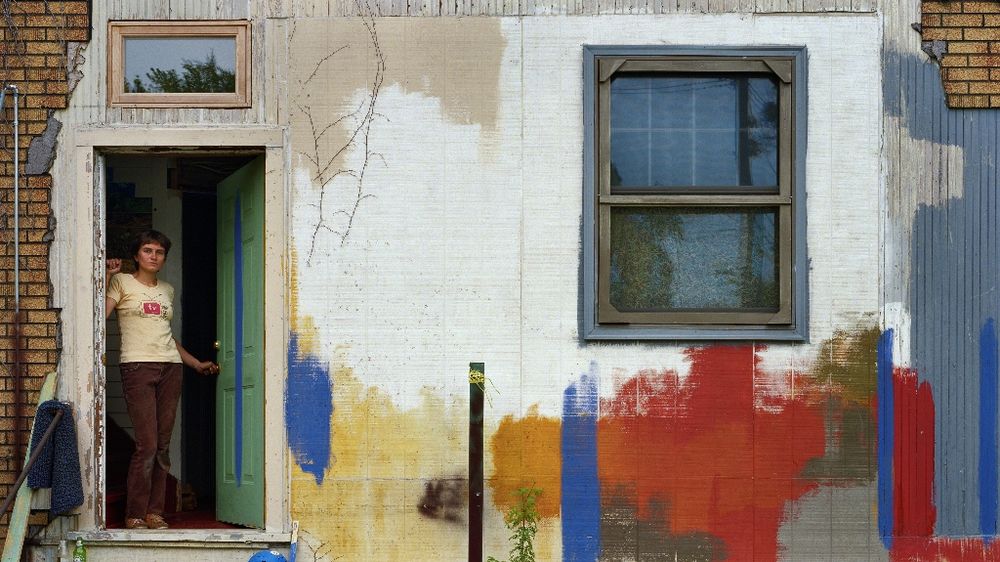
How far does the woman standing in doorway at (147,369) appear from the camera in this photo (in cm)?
691

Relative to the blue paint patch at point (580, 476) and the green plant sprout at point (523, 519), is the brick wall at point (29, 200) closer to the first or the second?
the green plant sprout at point (523, 519)

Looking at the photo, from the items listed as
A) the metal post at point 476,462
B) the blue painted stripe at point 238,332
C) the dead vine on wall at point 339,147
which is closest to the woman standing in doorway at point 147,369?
the blue painted stripe at point 238,332

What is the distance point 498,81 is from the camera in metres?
6.68

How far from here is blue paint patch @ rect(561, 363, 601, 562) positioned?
21.7ft

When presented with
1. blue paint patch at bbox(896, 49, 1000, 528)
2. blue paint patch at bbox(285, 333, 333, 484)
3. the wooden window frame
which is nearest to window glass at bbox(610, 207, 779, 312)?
blue paint patch at bbox(896, 49, 1000, 528)

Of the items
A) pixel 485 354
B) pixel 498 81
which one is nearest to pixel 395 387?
pixel 485 354

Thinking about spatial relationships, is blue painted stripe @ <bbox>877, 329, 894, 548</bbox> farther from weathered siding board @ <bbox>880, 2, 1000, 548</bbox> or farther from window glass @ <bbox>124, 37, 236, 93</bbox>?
window glass @ <bbox>124, 37, 236, 93</bbox>

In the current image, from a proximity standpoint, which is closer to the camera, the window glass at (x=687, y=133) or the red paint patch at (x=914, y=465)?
the red paint patch at (x=914, y=465)

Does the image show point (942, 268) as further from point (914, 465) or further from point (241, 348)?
point (241, 348)

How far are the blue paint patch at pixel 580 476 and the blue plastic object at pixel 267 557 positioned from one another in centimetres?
156

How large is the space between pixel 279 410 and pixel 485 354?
1188 millimetres

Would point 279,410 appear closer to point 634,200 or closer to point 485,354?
point 485,354

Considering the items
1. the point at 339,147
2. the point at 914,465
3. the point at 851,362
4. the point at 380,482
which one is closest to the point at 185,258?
the point at 339,147

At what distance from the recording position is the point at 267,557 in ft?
21.3
